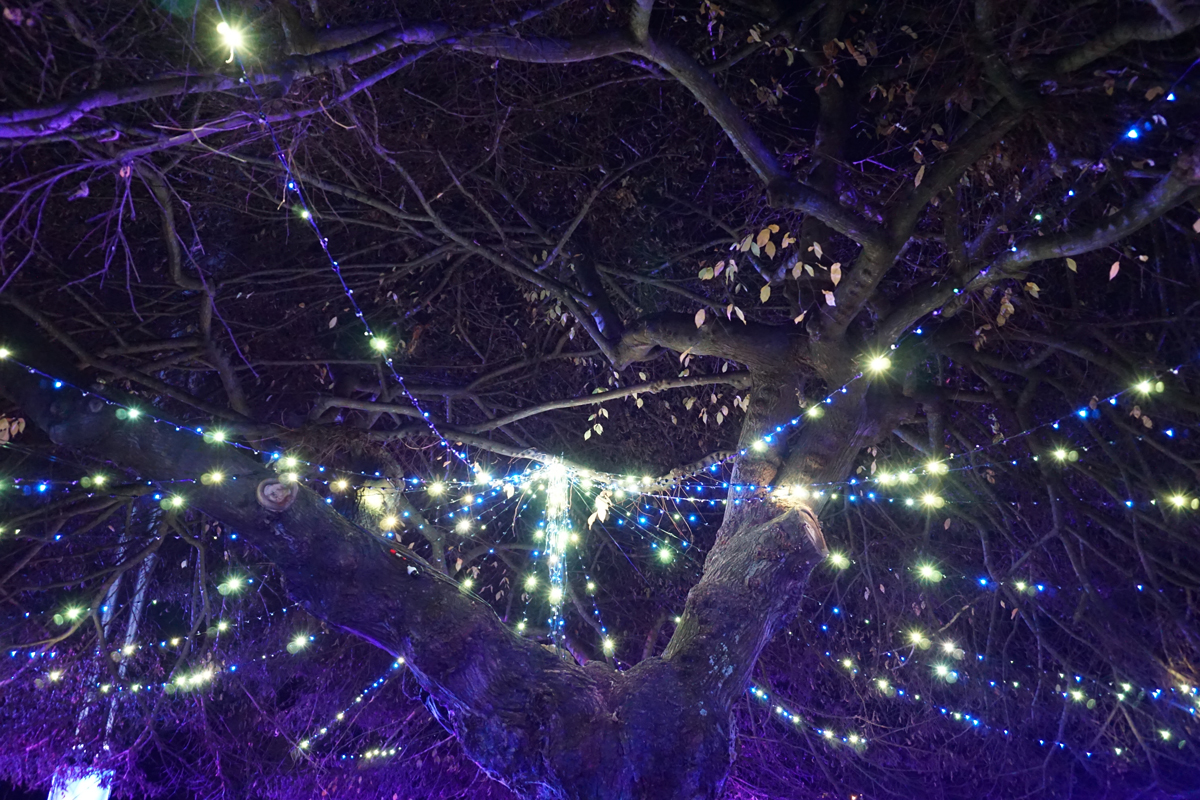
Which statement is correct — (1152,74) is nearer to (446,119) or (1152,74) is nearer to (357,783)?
(446,119)

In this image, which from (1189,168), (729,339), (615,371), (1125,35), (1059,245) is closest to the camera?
(1189,168)

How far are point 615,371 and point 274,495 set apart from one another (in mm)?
2642

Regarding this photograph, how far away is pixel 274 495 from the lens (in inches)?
138

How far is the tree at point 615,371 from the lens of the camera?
3.36 m

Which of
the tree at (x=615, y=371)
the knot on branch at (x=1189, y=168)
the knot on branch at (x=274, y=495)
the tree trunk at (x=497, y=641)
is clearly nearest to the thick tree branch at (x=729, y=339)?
the tree at (x=615, y=371)

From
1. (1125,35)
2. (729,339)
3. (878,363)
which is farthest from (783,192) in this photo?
(1125,35)

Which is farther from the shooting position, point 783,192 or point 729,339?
point 729,339

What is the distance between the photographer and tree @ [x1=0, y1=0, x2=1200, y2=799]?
3.36 meters

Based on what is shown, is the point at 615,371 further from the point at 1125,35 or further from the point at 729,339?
the point at 1125,35

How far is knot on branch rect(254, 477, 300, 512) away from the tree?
0.06 m

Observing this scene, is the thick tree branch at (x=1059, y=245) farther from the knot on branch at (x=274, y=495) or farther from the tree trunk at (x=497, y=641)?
the knot on branch at (x=274, y=495)

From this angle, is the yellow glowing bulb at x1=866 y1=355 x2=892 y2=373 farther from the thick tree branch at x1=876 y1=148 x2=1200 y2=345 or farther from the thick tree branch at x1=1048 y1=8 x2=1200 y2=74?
the thick tree branch at x1=1048 y1=8 x2=1200 y2=74

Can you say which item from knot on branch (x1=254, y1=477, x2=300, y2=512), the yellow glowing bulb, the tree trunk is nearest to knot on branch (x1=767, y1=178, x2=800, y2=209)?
the yellow glowing bulb

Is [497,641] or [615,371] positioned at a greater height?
[615,371]
